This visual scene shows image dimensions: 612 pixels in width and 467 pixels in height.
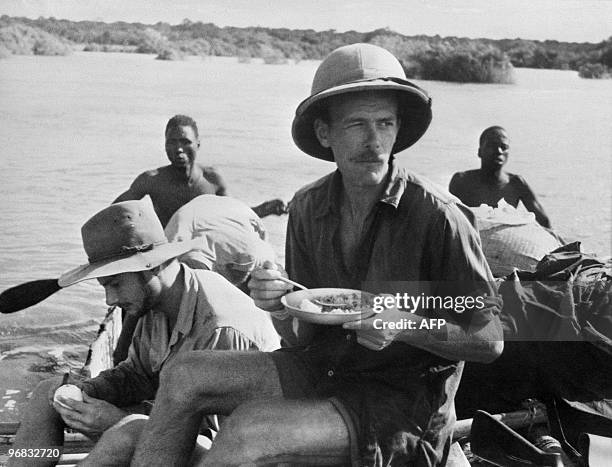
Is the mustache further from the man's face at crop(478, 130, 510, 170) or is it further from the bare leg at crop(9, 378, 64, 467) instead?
the man's face at crop(478, 130, 510, 170)

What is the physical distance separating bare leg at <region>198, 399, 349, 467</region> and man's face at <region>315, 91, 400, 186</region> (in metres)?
0.50

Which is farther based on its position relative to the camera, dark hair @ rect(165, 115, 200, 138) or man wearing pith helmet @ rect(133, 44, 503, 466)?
dark hair @ rect(165, 115, 200, 138)

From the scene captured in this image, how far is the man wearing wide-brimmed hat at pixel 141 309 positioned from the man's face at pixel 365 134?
47cm

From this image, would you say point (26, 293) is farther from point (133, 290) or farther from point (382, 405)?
point (382, 405)

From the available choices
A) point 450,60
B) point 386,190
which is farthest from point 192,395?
point 450,60

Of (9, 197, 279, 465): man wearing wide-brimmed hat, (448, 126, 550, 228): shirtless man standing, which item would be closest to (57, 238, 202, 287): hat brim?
(9, 197, 279, 465): man wearing wide-brimmed hat

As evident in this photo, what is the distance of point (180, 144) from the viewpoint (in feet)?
14.5

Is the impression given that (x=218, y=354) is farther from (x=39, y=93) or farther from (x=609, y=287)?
(x=39, y=93)

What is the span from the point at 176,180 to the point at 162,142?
1820 millimetres

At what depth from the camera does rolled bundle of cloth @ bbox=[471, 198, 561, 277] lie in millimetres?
3252

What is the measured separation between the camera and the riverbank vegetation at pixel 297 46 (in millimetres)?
5480

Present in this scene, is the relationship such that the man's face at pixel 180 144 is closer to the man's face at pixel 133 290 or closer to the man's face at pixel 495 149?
the man's face at pixel 495 149

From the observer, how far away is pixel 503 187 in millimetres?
4516

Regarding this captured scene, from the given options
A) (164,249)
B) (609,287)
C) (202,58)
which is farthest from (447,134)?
(164,249)
